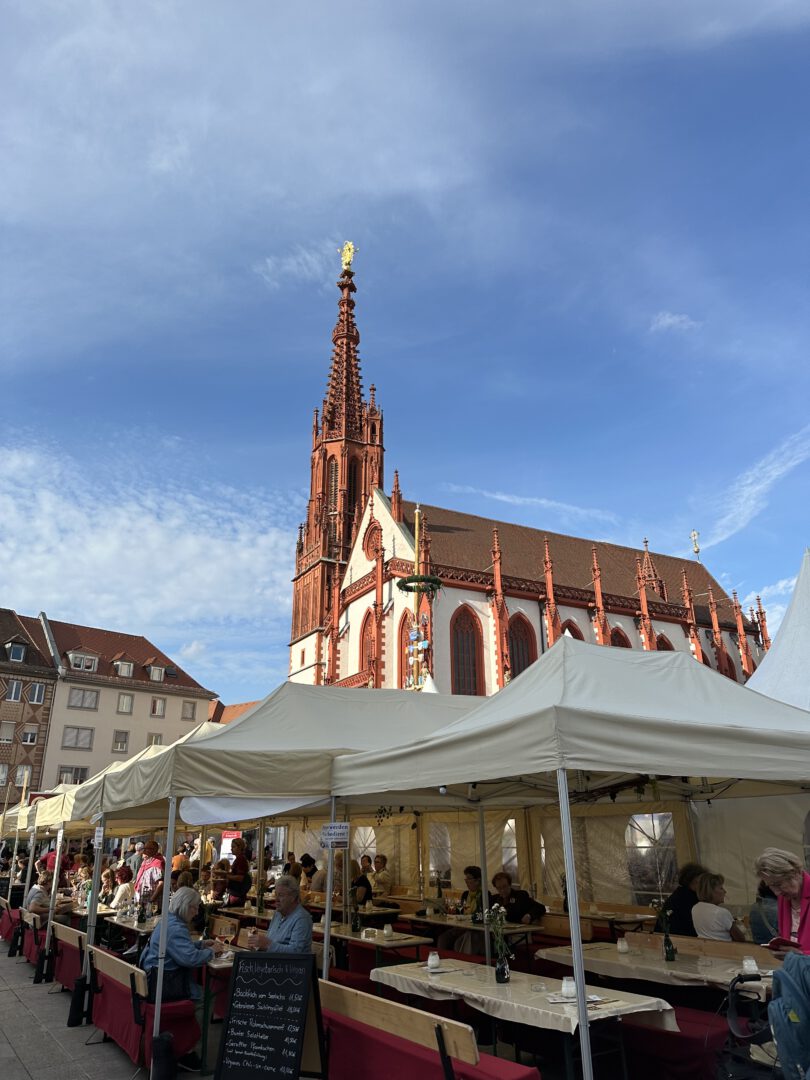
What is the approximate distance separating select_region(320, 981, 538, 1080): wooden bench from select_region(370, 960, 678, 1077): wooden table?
1.13ft

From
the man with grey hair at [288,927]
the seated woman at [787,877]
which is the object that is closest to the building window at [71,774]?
the man with grey hair at [288,927]

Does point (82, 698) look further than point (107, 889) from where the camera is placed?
Yes

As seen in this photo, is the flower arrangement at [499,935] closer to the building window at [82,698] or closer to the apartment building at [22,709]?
the apartment building at [22,709]

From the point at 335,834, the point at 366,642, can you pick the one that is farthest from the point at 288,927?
the point at 366,642

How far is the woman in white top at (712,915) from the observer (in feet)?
21.9

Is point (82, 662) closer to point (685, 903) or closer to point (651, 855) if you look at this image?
point (651, 855)

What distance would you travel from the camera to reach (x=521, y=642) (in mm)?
35188

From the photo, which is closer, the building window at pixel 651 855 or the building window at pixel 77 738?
the building window at pixel 651 855

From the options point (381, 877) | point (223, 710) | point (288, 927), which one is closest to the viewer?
point (288, 927)

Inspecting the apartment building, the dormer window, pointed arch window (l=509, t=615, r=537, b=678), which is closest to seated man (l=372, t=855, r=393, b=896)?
pointed arch window (l=509, t=615, r=537, b=678)

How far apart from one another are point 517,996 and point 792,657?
7.45 meters

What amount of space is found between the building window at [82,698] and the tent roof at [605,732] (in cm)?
4126

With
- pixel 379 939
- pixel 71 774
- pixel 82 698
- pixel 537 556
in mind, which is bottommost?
pixel 379 939

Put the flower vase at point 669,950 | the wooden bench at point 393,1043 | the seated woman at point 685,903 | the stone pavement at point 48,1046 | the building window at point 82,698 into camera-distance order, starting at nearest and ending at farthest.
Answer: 1. the wooden bench at point 393,1043
2. the flower vase at point 669,950
3. the stone pavement at point 48,1046
4. the seated woman at point 685,903
5. the building window at point 82,698
